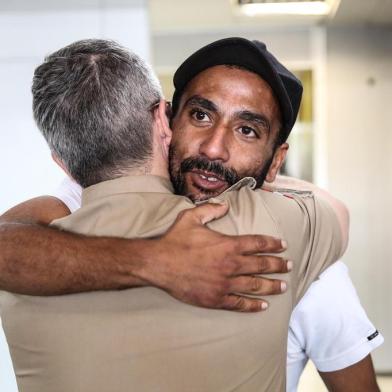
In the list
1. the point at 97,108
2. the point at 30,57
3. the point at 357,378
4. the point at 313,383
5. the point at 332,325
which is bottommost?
the point at 313,383

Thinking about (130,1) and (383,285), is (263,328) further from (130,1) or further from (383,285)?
(383,285)

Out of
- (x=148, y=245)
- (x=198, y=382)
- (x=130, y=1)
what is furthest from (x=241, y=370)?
(x=130, y=1)

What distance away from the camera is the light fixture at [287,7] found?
4.14 meters

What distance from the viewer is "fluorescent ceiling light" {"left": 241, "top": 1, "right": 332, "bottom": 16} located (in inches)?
165

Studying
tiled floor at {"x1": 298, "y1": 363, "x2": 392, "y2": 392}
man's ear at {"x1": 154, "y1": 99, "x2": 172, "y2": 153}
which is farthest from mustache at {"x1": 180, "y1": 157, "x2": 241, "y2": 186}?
tiled floor at {"x1": 298, "y1": 363, "x2": 392, "y2": 392}

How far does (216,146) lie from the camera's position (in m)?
1.29

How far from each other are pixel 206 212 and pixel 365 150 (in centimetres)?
415

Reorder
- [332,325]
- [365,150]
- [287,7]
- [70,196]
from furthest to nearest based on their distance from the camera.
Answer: [365,150] → [287,7] → [70,196] → [332,325]

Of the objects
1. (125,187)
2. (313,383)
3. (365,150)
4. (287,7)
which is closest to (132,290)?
(125,187)

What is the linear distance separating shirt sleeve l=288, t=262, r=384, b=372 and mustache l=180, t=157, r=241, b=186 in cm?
→ 28

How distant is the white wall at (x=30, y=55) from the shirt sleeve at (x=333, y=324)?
167cm

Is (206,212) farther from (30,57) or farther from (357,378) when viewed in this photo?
(30,57)

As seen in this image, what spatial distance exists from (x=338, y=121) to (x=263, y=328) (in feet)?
13.5

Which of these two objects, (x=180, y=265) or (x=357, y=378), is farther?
(x=357, y=378)
